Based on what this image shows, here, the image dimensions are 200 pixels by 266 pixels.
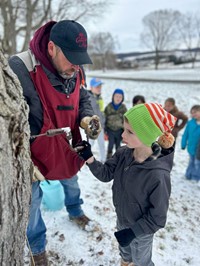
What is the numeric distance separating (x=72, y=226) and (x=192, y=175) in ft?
8.17

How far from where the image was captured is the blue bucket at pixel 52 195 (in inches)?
117

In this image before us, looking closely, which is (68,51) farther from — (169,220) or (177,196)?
(177,196)

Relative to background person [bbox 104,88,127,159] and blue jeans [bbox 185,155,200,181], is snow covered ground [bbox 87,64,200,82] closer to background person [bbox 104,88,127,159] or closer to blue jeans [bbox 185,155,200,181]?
background person [bbox 104,88,127,159]

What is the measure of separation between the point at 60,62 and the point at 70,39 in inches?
6.8

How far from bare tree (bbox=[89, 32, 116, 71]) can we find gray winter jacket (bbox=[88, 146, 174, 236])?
49050mm

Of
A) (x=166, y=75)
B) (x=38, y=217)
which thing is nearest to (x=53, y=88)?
(x=38, y=217)

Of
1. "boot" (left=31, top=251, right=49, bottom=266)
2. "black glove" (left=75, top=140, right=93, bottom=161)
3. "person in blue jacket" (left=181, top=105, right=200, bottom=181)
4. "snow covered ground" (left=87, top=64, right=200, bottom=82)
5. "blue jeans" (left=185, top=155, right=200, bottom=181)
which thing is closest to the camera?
"black glove" (left=75, top=140, right=93, bottom=161)

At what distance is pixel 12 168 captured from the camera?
44.7 inches

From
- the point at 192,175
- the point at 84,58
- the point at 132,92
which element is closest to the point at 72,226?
the point at 84,58

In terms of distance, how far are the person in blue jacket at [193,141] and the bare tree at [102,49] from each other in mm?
46550

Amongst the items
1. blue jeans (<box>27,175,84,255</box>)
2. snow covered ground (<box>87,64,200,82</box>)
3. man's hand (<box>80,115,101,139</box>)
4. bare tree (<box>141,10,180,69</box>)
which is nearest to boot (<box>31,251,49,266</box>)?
blue jeans (<box>27,175,84,255</box>)

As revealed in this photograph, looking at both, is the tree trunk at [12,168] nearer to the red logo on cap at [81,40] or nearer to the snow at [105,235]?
the red logo on cap at [81,40]

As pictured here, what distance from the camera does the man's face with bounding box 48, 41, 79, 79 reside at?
1779 millimetres

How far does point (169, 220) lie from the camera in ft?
10.6
